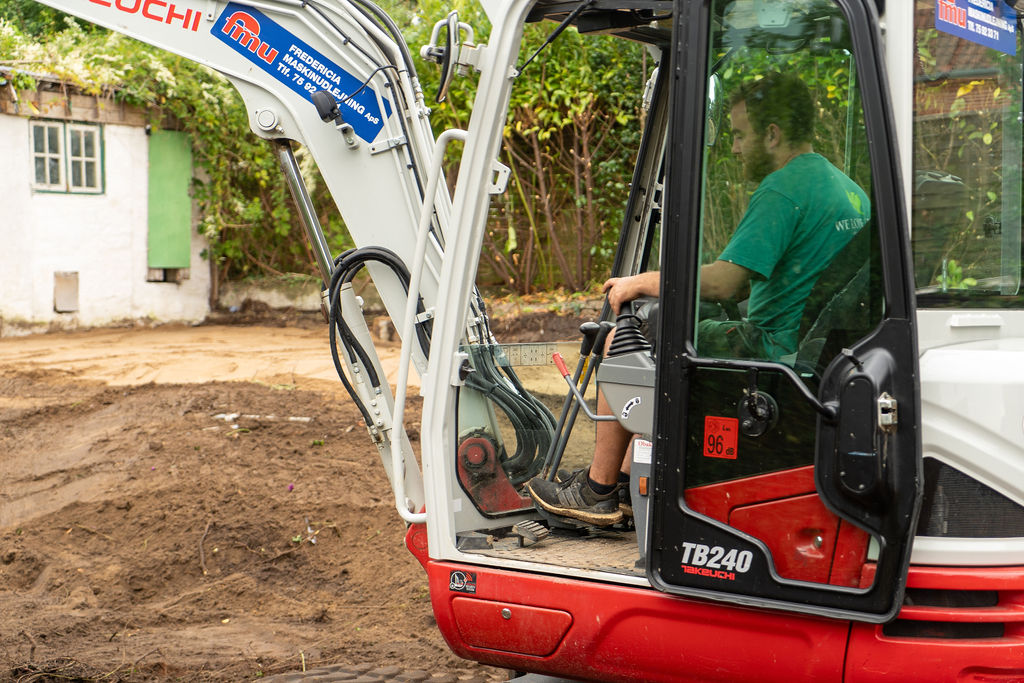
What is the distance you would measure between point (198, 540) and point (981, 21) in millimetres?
4746

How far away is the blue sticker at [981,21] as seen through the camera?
236 centimetres

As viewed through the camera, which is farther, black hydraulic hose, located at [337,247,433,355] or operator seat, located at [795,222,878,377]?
black hydraulic hose, located at [337,247,433,355]

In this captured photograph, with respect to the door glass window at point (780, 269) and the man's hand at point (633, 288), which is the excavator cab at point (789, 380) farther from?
the man's hand at point (633, 288)

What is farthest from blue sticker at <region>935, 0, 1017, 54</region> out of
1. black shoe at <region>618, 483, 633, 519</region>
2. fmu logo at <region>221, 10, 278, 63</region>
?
fmu logo at <region>221, 10, 278, 63</region>

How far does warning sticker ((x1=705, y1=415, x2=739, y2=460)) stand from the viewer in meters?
2.42

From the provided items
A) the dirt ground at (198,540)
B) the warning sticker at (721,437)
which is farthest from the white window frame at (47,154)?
the warning sticker at (721,437)

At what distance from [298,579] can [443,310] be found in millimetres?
3104

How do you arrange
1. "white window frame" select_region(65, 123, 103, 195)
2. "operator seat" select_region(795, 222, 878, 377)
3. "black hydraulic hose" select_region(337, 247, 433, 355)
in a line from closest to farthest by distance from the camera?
1. "operator seat" select_region(795, 222, 878, 377)
2. "black hydraulic hose" select_region(337, 247, 433, 355)
3. "white window frame" select_region(65, 123, 103, 195)

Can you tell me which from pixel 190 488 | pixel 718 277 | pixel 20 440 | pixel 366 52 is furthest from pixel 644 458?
pixel 20 440

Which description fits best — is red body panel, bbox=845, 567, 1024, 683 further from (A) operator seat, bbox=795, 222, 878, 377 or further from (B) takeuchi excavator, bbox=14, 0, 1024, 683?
(A) operator seat, bbox=795, 222, 878, 377

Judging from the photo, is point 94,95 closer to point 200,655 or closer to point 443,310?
point 200,655

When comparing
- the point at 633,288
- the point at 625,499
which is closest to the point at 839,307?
the point at 633,288

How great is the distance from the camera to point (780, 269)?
2.47 meters

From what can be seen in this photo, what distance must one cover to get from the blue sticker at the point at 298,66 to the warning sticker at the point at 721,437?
1.77 m
